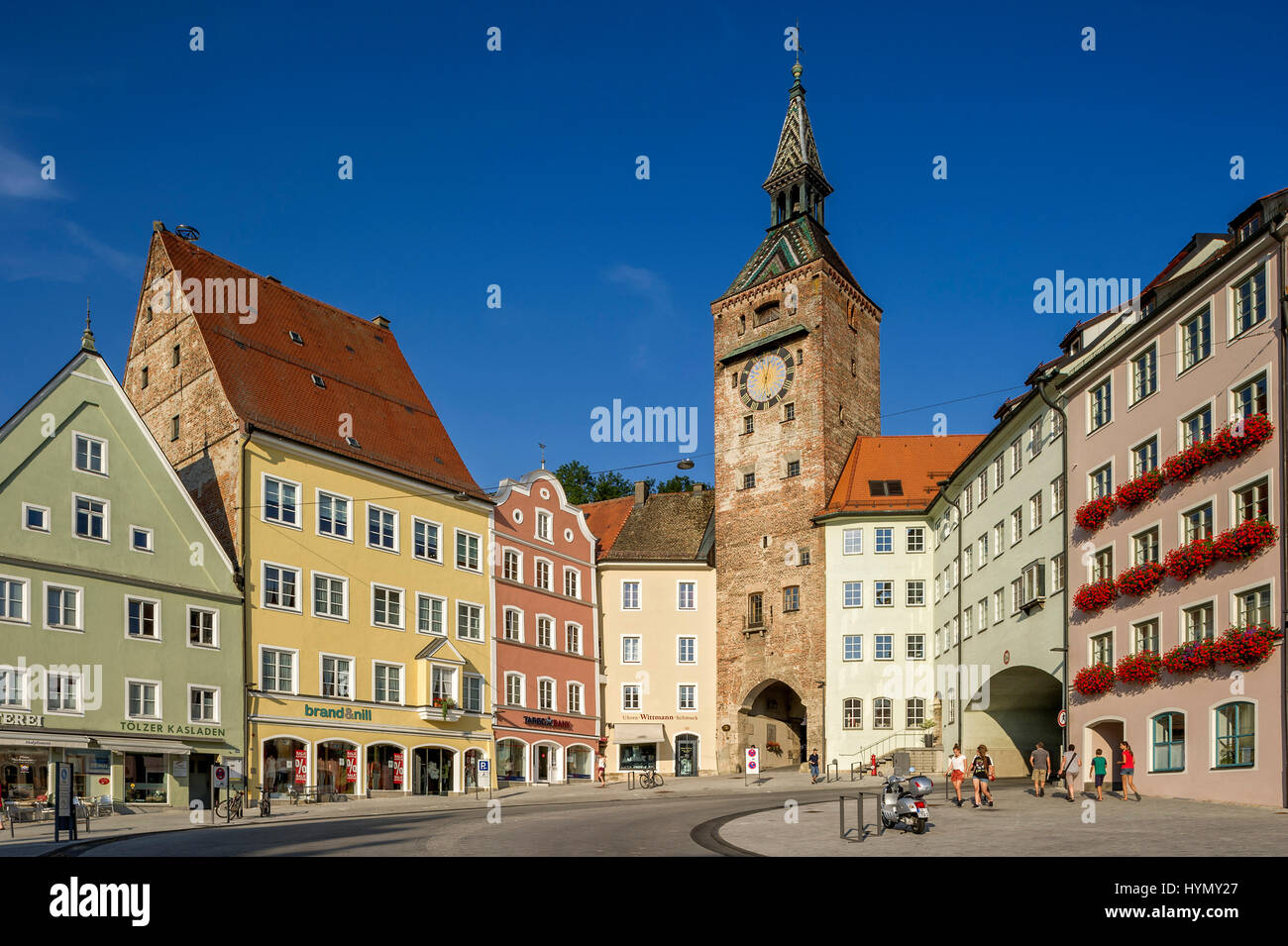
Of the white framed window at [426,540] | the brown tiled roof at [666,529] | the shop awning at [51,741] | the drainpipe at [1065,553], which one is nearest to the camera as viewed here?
the shop awning at [51,741]

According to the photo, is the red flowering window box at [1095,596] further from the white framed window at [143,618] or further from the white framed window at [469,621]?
the white framed window at [143,618]

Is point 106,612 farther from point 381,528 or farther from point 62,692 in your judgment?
point 381,528

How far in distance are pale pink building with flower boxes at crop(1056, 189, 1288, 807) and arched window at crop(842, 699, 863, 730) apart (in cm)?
2326

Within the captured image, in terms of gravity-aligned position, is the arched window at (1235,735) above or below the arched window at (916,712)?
above

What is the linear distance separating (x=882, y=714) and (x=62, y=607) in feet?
126

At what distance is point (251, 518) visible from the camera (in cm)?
4625

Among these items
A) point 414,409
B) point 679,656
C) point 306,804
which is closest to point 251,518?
point 306,804

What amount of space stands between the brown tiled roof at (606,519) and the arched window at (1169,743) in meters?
39.0

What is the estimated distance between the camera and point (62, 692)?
38312 millimetres

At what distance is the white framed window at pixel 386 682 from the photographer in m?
50.0

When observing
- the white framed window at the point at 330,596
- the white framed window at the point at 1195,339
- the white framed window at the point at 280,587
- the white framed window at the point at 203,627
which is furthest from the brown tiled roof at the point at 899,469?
the white framed window at the point at 203,627

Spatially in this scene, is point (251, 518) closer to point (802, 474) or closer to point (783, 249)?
point (802, 474)

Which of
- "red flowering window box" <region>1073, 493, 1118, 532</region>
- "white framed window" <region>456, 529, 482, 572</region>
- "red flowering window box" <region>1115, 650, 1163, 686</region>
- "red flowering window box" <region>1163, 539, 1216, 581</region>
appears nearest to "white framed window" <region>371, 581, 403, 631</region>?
"white framed window" <region>456, 529, 482, 572</region>
